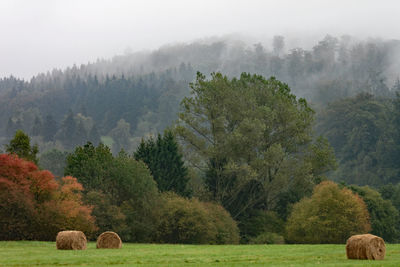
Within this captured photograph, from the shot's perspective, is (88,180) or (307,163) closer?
(88,180)

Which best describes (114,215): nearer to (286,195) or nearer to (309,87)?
(286,195)

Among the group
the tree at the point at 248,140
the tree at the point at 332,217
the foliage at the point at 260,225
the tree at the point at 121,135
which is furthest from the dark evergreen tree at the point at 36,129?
the tree at the point at 332,217

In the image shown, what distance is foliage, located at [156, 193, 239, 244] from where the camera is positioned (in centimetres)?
5269

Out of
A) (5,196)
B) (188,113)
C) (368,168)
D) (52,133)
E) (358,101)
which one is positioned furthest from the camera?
(52,133)

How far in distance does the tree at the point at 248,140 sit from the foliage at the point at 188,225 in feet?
34.6

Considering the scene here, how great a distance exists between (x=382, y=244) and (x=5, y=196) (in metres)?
30.9

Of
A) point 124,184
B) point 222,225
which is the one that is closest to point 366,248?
point 222,225

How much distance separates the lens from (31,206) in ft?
143

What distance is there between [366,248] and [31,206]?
99.1 feet

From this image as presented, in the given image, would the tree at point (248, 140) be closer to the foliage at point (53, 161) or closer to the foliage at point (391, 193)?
the foliage at point (391, 193)

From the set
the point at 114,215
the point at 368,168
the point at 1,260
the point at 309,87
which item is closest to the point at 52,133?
the point at 309,87

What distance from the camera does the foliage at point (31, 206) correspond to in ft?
141

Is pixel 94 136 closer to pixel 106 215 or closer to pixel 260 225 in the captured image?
pixel 260 225

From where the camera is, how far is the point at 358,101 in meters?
126
